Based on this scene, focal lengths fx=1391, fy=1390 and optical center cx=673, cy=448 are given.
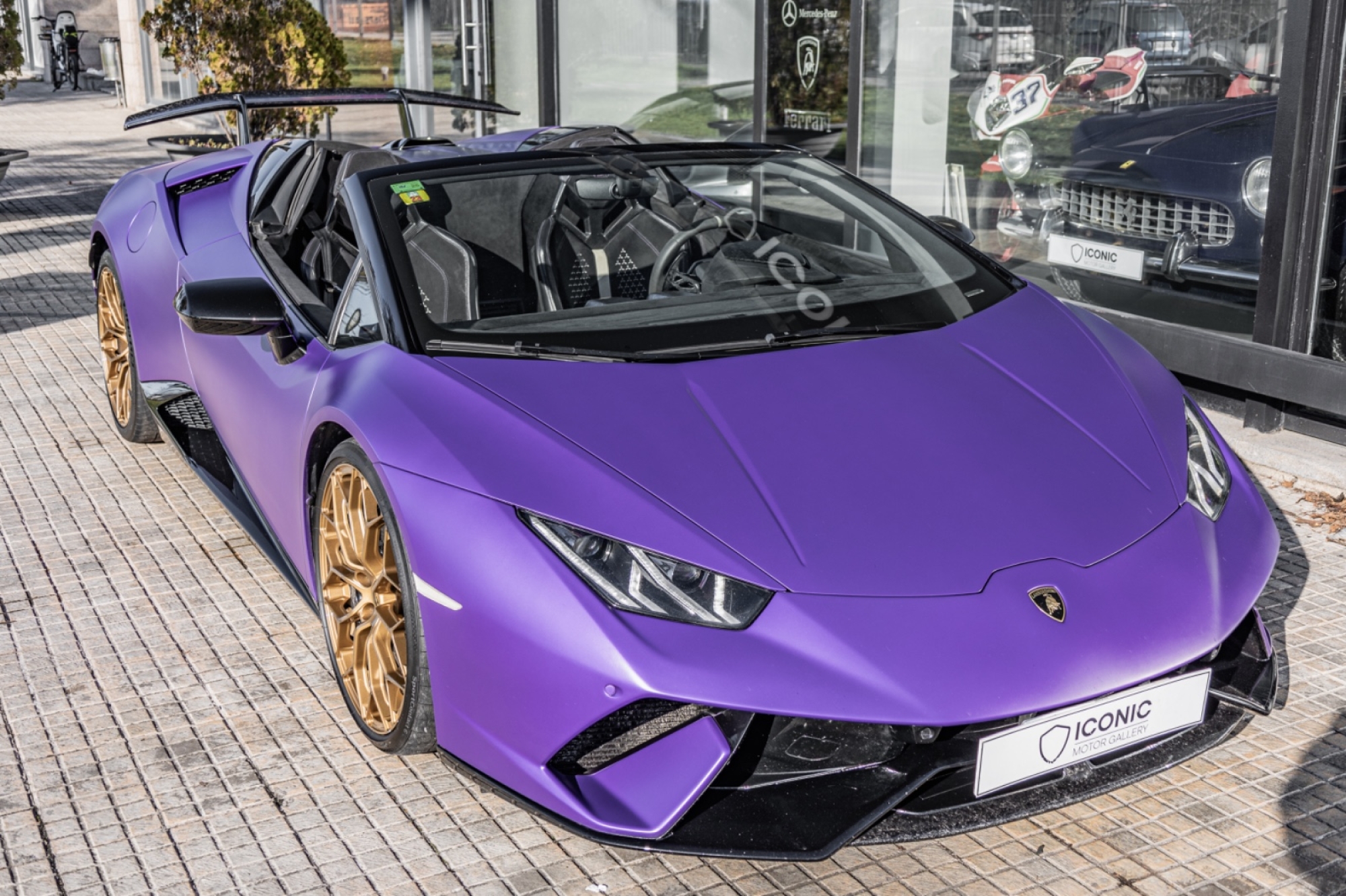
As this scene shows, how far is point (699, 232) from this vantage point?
163 inches

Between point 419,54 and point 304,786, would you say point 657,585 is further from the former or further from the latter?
point 419,54

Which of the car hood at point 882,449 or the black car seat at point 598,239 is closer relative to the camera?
the car hood at point 882,449

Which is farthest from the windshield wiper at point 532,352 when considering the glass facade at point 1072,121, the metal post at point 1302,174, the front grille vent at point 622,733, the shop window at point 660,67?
the shop window at point 660,67

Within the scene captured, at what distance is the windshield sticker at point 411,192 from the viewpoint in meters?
3.74

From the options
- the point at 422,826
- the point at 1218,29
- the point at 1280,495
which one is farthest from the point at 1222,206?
the point at 422,826

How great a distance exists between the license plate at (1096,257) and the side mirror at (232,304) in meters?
4.21

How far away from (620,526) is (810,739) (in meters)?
0.55

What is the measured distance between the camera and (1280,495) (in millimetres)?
5109

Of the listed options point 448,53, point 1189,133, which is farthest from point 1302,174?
point 448,53

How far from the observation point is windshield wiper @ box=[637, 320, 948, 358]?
336 centimetres

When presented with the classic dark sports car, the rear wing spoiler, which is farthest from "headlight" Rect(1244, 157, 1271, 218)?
the rear wing spoiler

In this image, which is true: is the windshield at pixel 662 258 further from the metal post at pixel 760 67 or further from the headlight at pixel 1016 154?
the metal post at pixel 760 67

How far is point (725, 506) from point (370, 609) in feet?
3.23

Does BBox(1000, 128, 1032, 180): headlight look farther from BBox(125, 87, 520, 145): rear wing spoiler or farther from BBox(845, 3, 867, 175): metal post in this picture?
BBox(125, 87, 520, 145): rear wing spoiler
